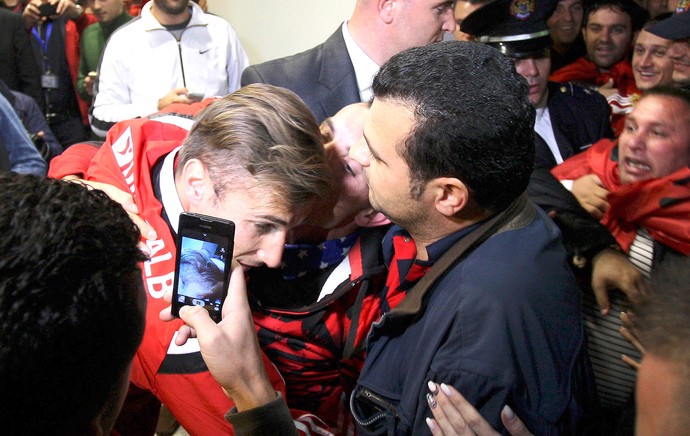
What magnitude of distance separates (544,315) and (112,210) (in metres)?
0.74

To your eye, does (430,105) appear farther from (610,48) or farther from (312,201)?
(610,48)

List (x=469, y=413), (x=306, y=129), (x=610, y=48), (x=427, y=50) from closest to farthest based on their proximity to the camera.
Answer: (x=469, y=413) < (x=427, y=50) < (x=306, y=129) < (x=610, y=48)

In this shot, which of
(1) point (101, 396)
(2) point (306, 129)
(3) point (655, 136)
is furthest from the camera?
(3) point (655, 136)

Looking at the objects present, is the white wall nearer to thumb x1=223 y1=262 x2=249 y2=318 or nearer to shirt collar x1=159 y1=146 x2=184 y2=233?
shirt collar x1=159 y1=146 x2=184 y2=233

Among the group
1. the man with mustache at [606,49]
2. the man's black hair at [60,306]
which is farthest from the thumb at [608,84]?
the man's black hair at [60,306]

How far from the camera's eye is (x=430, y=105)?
119 centimetres

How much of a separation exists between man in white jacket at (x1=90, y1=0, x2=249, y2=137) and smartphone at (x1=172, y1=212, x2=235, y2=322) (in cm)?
208

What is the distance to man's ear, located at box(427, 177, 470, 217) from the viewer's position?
120 cm

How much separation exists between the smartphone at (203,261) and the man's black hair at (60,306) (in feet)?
1.50

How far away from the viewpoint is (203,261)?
1262 millimetres

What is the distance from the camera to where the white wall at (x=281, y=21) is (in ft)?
12.3

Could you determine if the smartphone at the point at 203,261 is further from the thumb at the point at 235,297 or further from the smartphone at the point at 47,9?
the smartphone at the point at 47,9

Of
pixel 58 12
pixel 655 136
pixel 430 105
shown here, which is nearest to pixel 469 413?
pixel 430 105

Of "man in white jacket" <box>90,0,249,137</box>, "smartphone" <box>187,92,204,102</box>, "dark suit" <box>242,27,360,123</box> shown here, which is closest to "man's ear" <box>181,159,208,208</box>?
"dark suit" <box>242,27,360,123</box>
